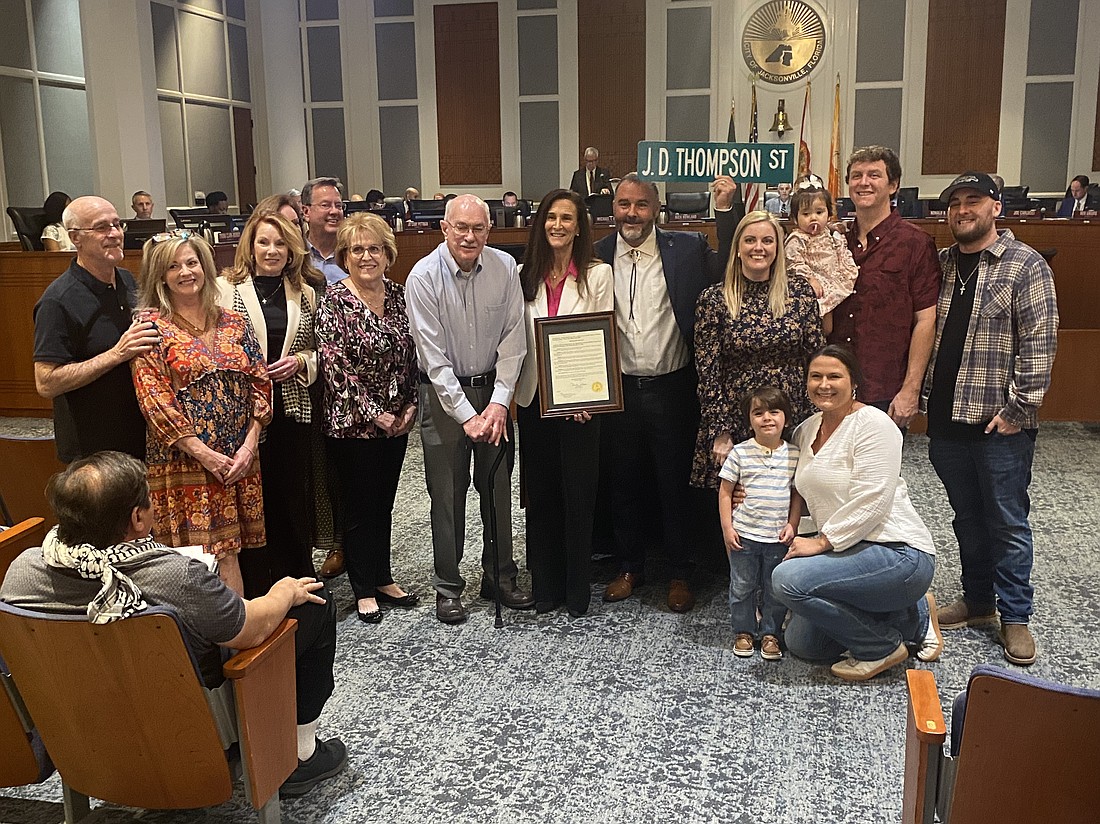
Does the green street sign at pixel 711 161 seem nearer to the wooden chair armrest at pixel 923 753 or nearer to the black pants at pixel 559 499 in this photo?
the black pants at pixel 559 499

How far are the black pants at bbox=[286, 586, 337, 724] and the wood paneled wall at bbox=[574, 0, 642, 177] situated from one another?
12.3m

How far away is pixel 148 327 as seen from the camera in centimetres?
311

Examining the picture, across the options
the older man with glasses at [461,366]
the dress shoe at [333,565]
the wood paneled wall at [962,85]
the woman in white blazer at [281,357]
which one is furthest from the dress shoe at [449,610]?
the wood paneled wall at [962,85]

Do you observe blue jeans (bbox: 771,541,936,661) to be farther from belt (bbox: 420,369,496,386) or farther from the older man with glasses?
belt (bbox: 420,369,496,386)

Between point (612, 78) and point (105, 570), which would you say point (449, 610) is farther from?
point (612, 78)

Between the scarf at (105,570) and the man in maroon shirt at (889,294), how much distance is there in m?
2.54

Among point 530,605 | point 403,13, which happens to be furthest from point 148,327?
point 403,13

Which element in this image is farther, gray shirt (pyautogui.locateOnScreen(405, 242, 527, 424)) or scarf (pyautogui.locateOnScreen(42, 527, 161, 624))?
gray shirt (pyautogui.locateOnScreen(405, 242, 527, 424))

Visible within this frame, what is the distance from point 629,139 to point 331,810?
42.0 ft

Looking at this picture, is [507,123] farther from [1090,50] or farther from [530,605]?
[530,605]

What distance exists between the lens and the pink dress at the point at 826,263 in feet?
11.9

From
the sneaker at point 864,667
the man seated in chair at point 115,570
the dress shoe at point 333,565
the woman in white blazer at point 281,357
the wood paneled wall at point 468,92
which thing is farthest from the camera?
the wood paneled wall at point 468,92

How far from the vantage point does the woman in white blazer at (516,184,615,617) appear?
3775 mm

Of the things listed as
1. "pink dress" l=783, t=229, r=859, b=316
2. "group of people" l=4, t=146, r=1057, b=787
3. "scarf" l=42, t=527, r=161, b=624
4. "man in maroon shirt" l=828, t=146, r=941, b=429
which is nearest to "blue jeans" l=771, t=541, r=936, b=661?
"group of people" l=4, t=146, r=1057, b=787
